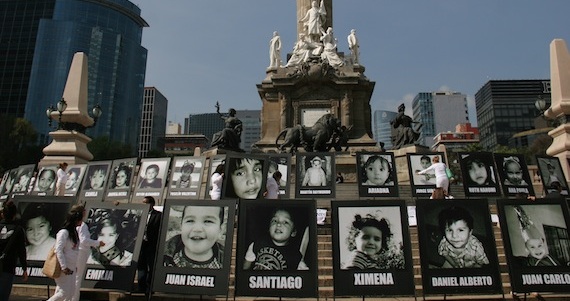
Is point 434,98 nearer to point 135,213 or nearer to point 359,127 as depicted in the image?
point 359,127

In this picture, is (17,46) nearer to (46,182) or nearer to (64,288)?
(46,182)

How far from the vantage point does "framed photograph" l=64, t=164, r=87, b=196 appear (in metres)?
13.1

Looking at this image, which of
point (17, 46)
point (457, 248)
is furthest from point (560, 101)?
point (17, 46)

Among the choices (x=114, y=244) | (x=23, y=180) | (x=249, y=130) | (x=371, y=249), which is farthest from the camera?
(x=249, y=130)

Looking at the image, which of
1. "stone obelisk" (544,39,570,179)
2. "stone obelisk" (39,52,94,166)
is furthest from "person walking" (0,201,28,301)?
"stone obelisk" (544,39,570,179)

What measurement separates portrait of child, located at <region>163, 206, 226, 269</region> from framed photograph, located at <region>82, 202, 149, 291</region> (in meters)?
0.67

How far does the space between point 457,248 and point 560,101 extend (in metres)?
18.2

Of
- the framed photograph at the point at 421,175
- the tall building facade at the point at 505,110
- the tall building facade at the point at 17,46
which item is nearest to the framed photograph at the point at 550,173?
the framed photograph at the point at 421,175

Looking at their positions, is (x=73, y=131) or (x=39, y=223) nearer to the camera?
(x=39, y=223)

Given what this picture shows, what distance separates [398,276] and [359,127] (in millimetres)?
18720

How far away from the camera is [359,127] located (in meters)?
24.6

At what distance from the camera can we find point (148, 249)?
7465 mm

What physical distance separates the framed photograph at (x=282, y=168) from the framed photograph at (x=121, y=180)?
162 inches

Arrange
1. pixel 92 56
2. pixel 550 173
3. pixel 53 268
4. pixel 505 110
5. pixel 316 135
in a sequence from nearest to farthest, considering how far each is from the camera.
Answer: pixel 53 268 → pixel 550 173 → pixel 316 135 → pixel 92 56 → pixel 505 110
